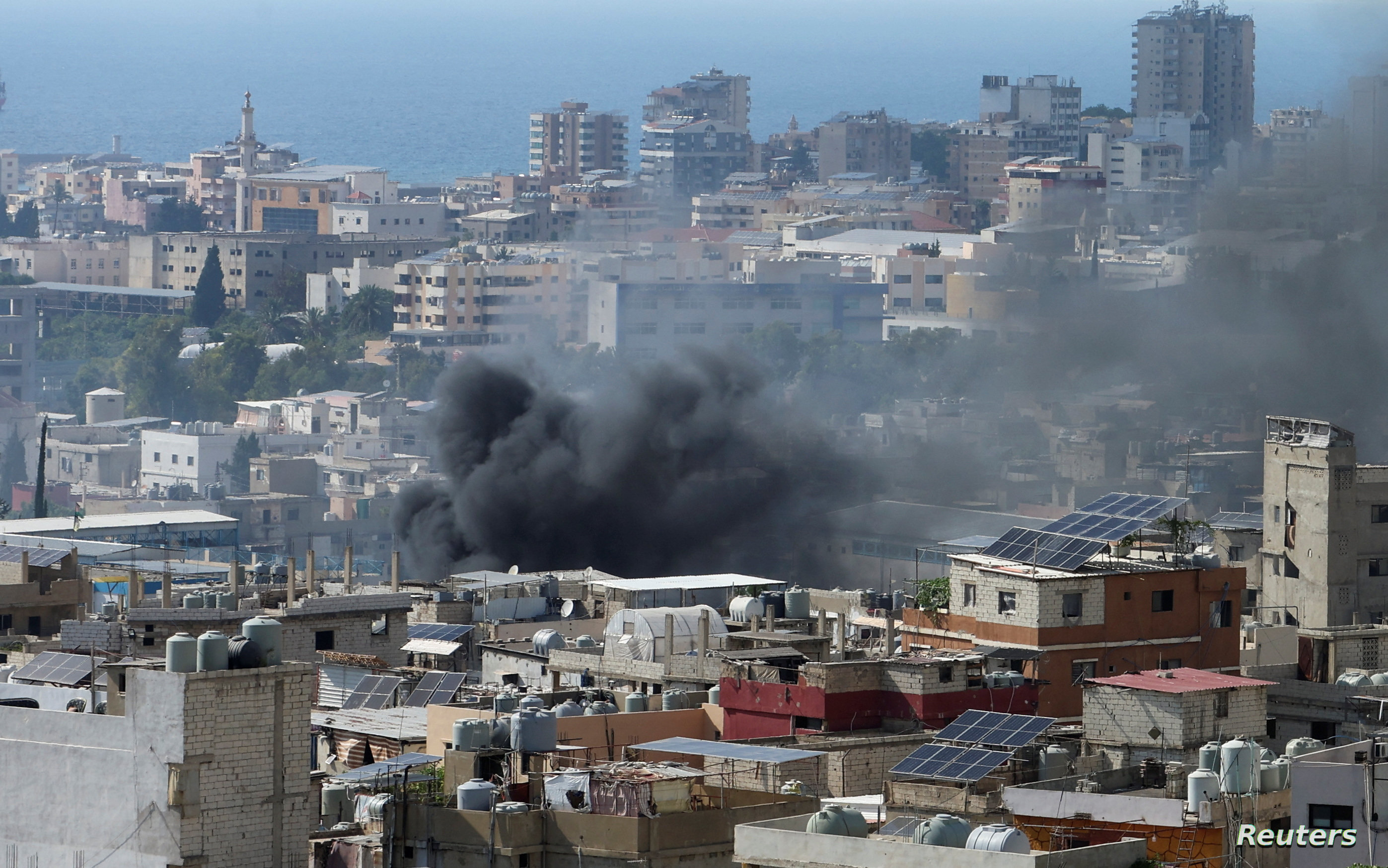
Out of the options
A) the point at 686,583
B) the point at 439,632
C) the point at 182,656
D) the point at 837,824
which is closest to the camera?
the point at 837,824

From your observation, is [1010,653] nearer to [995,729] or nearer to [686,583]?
[995,729]

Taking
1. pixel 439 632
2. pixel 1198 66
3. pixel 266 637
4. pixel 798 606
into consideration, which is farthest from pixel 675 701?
pixel 1198 66

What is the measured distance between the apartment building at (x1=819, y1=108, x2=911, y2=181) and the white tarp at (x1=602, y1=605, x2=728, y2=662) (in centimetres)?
14776

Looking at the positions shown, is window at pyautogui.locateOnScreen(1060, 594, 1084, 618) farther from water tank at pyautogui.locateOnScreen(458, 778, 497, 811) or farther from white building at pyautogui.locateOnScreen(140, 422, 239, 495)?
white building at pyautogui.locateOnScreen(140, 422, 239, 495)

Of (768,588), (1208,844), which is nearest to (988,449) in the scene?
(768,588)

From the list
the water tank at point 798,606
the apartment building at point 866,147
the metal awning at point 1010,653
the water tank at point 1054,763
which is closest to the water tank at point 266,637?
the water tank at point 1054,763

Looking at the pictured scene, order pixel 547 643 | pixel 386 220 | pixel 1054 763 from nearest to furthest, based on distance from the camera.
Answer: pixel 1054 763 < pixel 547 643 < pixel 386 220

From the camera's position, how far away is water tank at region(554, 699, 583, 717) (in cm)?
2267

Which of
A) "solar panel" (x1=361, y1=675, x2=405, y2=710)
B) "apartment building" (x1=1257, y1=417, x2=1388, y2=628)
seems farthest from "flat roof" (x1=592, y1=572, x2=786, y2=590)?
"solar panel" (x1=361, y1=675, x2=405, y2=710)

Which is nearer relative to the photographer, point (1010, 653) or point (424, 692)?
point (424, 692)

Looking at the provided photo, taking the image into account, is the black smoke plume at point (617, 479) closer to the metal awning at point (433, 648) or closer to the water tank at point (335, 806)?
the metal awning at point (433, 648)

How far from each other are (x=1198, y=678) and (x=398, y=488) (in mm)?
64505

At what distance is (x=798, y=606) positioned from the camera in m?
31.8

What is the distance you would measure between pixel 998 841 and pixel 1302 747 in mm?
5362
